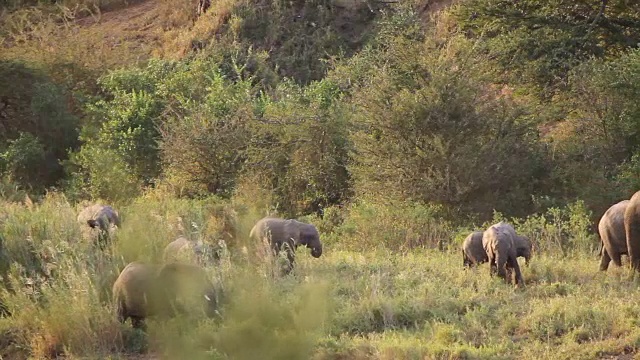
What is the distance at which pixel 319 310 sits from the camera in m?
7.78

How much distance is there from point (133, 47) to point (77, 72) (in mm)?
4876

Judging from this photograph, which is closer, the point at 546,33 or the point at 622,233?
the point at 622,233

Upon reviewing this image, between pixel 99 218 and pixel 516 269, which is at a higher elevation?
pixel 99 218

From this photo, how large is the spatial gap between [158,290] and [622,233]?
17.3ft

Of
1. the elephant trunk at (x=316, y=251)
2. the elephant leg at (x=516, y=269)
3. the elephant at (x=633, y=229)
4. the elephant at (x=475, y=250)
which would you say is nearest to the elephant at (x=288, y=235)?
the elephant trunk at (x=316, y=251)

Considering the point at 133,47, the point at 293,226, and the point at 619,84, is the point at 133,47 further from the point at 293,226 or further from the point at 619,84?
the point at 293,226

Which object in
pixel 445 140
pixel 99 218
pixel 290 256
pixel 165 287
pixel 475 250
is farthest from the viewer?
pixel 445 140

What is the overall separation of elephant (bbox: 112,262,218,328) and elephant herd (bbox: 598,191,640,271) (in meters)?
4.55

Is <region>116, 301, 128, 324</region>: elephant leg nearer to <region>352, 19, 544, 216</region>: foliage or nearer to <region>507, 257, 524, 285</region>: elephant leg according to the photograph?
<region>507, 257, 524, 285</region>: elephant leg

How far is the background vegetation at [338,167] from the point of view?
827 centimetres

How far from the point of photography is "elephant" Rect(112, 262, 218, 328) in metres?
8.26

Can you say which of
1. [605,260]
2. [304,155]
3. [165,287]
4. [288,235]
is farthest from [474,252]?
[304,155]

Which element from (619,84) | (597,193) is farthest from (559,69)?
(597,193)

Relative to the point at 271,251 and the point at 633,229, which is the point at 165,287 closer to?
the point at 271,251
